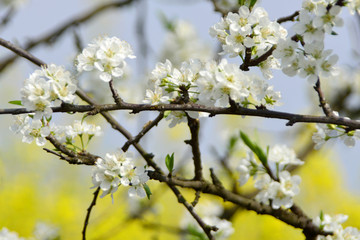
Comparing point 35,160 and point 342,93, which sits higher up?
point 35,160

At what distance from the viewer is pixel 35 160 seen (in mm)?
8648

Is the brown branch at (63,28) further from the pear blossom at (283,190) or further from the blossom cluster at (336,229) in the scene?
the blossom cluster at (336,229)

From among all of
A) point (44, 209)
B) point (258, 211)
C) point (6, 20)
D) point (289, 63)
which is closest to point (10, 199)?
point (44, 209)

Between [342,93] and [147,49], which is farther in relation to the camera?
[342,93]

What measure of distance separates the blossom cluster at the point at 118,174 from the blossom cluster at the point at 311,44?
0.46 metres

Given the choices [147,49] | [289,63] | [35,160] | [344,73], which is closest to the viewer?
[289,63]

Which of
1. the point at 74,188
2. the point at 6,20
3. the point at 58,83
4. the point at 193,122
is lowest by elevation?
the point at 74,188

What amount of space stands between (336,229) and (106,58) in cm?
92

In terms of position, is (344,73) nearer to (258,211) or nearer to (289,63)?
(258,211)

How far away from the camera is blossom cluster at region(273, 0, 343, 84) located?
924mm

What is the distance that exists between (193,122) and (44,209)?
18.9 feet

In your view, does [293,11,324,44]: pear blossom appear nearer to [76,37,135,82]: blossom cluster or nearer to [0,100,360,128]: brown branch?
[0,100,360,128]: brown branch

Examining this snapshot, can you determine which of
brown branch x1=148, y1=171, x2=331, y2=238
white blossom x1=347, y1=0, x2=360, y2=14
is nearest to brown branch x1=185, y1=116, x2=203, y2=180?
brown branch x1=148, y1=171, x2=331, y2=238

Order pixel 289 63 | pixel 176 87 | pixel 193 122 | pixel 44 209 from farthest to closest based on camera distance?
pixel 44 209 → pixel 193 122 → pixel 176 87 → pixel 289 63
